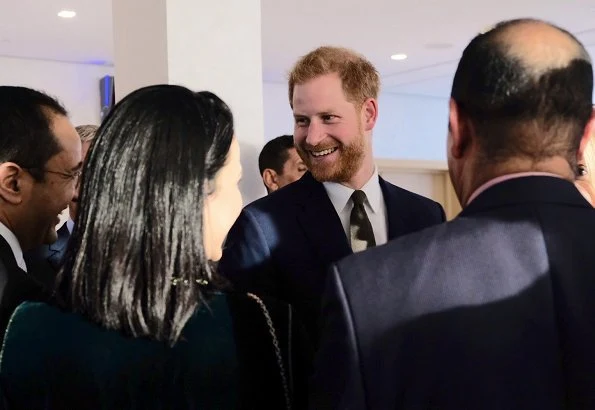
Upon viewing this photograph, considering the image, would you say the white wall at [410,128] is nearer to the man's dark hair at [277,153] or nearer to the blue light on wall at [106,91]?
the blue light on wall at [106,91]

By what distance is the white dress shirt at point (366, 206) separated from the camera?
233 centimetres

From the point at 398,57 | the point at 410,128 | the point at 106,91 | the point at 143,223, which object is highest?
the point at 398,57

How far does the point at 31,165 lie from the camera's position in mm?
1853

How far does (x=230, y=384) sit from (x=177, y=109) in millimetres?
453

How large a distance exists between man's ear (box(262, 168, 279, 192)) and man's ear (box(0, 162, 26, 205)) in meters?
1.73

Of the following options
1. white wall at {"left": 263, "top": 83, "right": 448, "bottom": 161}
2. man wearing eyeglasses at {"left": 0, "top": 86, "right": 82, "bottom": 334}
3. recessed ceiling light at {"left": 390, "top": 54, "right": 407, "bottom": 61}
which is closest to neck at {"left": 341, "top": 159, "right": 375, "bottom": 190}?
man wearing eyeglasses at {"left": 0, "top": 86, "right": 82, "bottom": 334}

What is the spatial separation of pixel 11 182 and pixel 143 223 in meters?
0.61

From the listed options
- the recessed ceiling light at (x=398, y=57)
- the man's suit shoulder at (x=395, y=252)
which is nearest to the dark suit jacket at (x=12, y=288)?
the man's suit shoulder at (x=395, y=252)

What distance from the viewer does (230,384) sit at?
135 centimetres

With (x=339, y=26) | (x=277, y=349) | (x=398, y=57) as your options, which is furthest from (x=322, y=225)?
(x=398, y=57)

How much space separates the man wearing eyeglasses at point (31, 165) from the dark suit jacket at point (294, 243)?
18.4 inches

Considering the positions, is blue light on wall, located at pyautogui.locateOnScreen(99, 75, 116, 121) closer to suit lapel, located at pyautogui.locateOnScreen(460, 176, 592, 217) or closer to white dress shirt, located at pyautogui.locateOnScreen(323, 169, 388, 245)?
white dress shirt, located at pyautogui.locateOnScreen(323, 169, 388, 245)

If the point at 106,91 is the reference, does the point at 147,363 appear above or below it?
below

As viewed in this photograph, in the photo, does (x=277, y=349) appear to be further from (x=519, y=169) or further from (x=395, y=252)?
(x=519, y=169)
